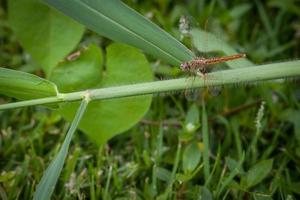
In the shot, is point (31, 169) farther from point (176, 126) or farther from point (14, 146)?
point (176, 126)

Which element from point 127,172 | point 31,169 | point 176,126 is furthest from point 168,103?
point 31,169

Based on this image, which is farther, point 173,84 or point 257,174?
point 257,174

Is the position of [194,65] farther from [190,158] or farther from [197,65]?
[190,158]

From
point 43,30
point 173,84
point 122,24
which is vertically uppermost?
point 43,30

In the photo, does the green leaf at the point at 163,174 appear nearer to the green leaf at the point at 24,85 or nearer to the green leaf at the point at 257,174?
the green leaf at the point at 257,174

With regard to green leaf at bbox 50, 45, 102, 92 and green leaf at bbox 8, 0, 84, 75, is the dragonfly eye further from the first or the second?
green leaf at bbox 8, 0, 84, 75

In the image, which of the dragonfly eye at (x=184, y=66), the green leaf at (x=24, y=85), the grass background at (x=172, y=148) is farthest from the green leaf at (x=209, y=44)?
the green leaf at (x=24, y=85)

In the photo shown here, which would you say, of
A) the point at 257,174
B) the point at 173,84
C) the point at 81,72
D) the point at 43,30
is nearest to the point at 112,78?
the point at 81,72

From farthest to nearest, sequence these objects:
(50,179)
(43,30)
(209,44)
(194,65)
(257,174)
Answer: (43,30)
(209,44)
(257,174)
(194,65)
(50,179)
